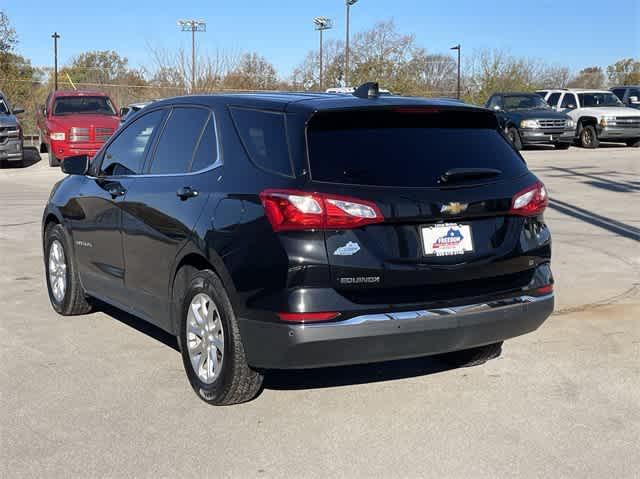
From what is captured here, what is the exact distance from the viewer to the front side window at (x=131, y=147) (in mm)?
6086

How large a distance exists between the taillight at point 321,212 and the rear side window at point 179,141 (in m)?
1.13

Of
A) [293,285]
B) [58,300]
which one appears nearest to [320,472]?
[293,285]

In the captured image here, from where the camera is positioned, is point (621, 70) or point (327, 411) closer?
point (327, 411)

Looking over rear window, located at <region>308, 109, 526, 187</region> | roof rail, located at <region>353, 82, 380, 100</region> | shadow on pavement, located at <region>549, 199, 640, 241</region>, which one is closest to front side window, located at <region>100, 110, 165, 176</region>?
roof rail, located at <region>353, 82, 380, 100</region>

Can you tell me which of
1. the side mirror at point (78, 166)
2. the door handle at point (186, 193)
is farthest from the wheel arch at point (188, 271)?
the side mirror at point (78, 166)

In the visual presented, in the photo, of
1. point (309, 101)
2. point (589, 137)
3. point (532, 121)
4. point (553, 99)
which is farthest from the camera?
point (553, 99)

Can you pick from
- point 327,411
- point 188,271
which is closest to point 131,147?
point 188,271

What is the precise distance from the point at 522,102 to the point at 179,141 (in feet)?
82.9

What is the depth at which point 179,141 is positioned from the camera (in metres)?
5.65

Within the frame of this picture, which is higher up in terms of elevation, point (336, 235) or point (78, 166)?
point (78, 166)

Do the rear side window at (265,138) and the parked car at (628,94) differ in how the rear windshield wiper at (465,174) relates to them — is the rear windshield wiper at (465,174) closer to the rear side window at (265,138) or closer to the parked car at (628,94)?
the rear side window at (265,138)

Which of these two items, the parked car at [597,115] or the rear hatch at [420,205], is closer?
the rear hatch at [420,205]

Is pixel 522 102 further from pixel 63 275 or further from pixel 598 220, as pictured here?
pixel 63 275

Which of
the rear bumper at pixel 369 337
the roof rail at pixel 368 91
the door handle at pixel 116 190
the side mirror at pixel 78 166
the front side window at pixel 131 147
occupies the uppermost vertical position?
the roof rail at pixel 368 91
